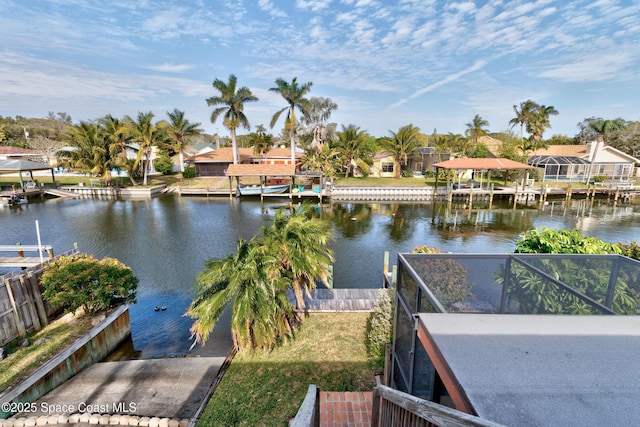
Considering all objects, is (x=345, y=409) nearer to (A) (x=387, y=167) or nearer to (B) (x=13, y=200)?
(B) (x=13, y=200)

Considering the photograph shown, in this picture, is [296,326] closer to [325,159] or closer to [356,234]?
[356,234]

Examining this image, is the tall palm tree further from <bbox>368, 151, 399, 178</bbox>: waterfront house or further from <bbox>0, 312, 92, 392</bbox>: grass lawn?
<bbox>0, 312, 92, 392</bbox>: grass lawn

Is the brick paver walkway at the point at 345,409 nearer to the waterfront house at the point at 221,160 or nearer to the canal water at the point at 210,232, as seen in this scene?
the canal water at the point at 210,232

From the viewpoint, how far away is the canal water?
39.1 ft

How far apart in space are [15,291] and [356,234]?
1697 centimetres

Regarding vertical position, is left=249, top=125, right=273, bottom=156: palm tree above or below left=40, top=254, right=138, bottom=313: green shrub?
above

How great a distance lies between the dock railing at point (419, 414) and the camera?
1.59 m

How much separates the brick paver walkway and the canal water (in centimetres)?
455

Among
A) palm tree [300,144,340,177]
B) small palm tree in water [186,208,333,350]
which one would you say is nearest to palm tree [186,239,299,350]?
small palm tree in water [186,208,333,350]

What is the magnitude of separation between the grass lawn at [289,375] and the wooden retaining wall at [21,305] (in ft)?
19.1

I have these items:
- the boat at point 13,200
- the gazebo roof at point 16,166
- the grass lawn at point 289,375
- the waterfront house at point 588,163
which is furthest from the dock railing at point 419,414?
the waterfront house at point 588,163

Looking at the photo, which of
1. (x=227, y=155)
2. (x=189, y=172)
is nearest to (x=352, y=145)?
(x=227, y=155)

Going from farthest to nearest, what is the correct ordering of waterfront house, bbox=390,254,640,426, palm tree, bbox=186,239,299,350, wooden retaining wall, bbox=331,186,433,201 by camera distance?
wooden retaining wall, bbox=331,186,433,201
palm tree, bbox=186,239,299,350
waterfront house, bbox=390,254,640,426

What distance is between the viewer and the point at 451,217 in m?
27.7
